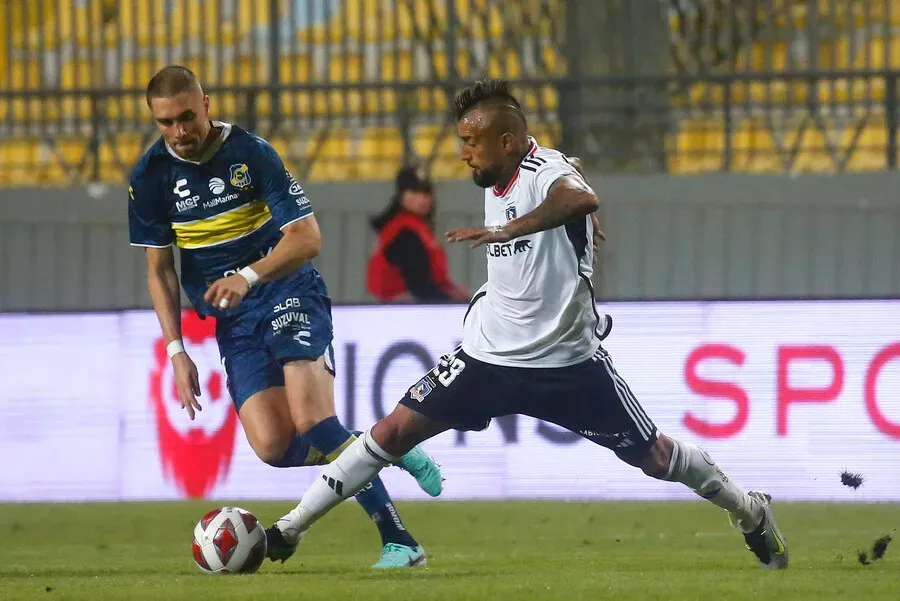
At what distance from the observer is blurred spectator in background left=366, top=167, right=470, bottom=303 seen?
1159 centimetres

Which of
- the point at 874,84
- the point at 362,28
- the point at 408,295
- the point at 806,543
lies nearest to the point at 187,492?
the point at 408,295

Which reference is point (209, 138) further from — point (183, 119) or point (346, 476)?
point (346, 476)

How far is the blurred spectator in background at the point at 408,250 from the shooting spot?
11594 millimetres

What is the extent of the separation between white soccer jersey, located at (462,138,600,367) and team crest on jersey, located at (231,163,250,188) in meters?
1.30

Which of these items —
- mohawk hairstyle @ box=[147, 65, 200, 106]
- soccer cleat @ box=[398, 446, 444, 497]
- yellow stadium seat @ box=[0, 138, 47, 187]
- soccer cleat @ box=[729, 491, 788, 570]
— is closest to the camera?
soccer cleat @ box=[729, 491, 788, 570]

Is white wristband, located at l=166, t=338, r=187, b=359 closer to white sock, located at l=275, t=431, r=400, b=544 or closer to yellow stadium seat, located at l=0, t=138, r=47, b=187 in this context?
white sock, located at l=275, t=431, r=400, b=544

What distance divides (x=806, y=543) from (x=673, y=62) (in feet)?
21.3

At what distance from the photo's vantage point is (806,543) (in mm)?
7570

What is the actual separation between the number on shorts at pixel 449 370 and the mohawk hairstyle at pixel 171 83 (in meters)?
1.49

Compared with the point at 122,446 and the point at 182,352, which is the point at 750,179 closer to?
the point at 122,446

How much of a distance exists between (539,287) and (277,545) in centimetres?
143

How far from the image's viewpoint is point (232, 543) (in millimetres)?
5945

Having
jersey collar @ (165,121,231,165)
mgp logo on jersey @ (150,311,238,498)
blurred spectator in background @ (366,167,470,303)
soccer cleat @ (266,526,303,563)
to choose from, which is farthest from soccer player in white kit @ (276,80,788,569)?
blurred spectator in background @ (366,167,470,303)

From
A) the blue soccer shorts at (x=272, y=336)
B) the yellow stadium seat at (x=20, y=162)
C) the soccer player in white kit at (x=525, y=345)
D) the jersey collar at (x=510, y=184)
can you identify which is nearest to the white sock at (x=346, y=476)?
the soccer player in white kit at (x=525, y=345)
